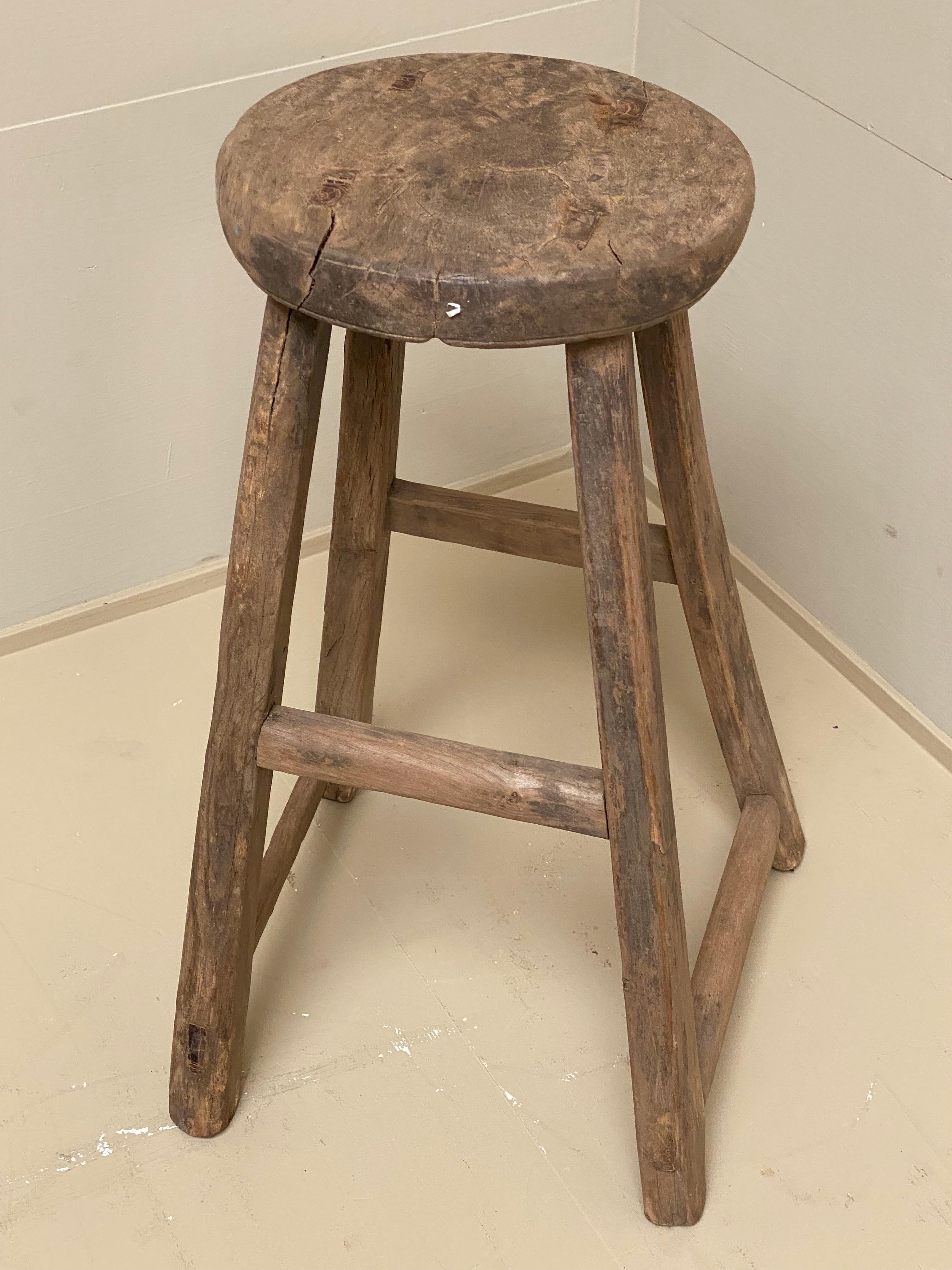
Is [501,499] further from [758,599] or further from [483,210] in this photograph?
[758,599]

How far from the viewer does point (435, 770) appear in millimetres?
1266

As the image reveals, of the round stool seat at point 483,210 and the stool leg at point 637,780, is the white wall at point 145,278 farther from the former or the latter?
the stool leg at point 637,780

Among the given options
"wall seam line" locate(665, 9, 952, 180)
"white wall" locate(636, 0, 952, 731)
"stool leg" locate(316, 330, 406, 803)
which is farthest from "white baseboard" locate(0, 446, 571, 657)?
"wall seam line" locate(665, 9, 952, 180)

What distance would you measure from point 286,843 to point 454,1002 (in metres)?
0.27

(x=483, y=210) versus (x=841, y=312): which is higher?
(x=483, y=210)

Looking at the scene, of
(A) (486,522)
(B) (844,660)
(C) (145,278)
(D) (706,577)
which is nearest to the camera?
(D) (706,577)

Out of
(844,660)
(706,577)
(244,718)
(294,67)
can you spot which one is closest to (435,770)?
Answer: (244,718)

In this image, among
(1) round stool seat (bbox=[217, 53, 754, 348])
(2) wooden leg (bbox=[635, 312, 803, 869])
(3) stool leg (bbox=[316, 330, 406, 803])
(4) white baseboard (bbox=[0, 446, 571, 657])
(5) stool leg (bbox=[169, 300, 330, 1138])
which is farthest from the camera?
(4) white baseboard (bbox=[0, 446, 571, 657])

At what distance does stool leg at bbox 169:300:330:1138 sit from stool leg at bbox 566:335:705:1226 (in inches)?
9.8

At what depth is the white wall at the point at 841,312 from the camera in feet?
5.57

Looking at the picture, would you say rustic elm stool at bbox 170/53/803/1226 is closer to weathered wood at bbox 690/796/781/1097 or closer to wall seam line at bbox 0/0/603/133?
weathered wood at bbox 690/796/781/1097

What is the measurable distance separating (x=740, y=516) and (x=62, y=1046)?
128 centimetres

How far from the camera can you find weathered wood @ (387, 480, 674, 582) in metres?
1.60

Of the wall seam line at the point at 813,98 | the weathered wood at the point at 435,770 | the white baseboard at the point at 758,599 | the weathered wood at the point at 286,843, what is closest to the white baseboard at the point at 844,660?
the white baseboard at the point at 758,599
